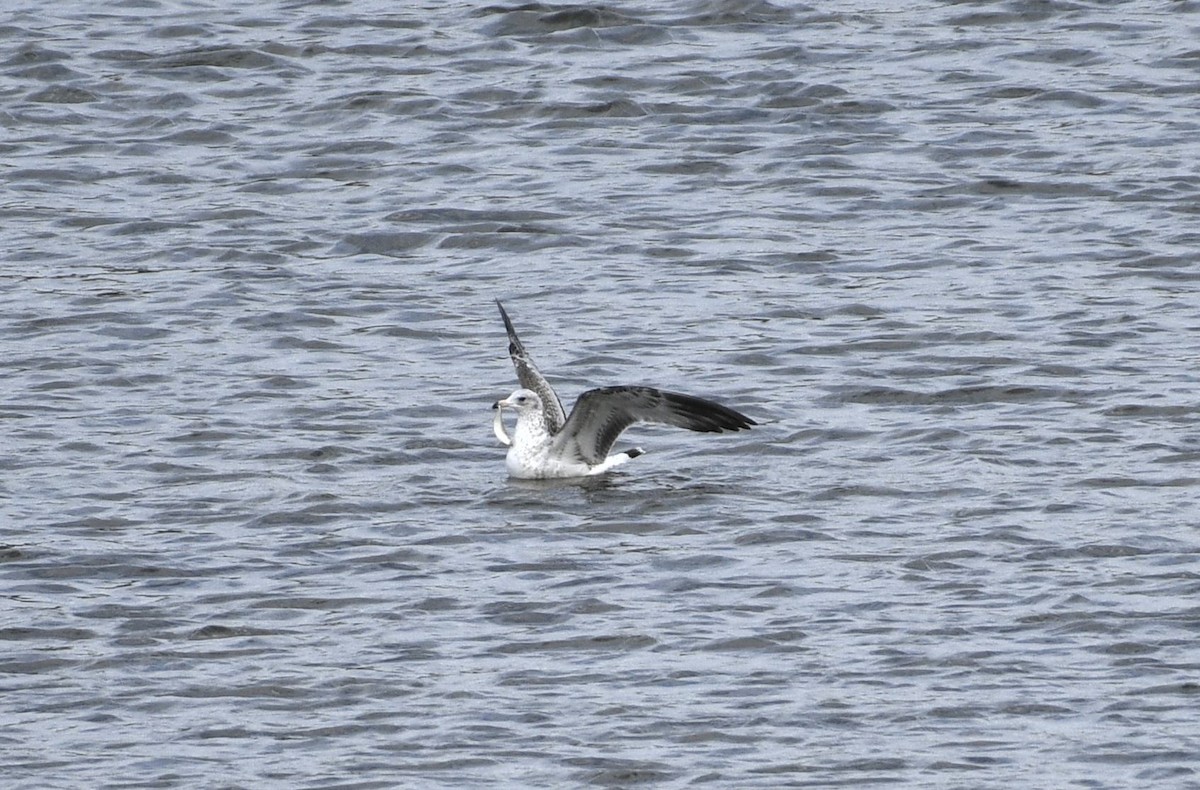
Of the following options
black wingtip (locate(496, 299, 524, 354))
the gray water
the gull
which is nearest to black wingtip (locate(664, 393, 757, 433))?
the gull

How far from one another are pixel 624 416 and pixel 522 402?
1.93 feet

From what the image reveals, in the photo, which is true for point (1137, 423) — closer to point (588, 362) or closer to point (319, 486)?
point (588, 362)

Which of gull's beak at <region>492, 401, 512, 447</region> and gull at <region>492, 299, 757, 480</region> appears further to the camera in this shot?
gull's beak at <region>492, 401, 512, 447</region>

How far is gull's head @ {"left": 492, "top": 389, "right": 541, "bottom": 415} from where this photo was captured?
1344 cm

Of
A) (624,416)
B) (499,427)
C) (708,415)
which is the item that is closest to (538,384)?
(499,427)

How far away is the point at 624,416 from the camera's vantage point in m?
13.3

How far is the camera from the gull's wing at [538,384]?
540 inches

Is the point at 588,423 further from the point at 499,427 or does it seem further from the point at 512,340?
the point at 512,340

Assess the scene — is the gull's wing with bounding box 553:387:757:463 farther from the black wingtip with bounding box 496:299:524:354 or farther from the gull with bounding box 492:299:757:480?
the black wingtip with bounding box 496:299:524:354

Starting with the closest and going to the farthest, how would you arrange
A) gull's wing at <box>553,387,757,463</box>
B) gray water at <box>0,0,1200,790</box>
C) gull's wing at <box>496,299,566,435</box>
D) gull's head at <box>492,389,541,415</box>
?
1. gray water at <box>0,0,1200,790</box>
2. gull's wing at <box>553,387,757,463</box>
3. gull's head at <box>492,389,541,415</box>
4. gull's wing at <box>496,299,566,435</box>

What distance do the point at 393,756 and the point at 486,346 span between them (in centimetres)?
667

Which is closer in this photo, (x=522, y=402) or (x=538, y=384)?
(x=522, y=402)

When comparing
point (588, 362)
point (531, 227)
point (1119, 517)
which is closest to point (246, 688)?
point (1119, 517)

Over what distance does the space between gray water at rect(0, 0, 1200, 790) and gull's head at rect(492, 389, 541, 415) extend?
15.7 inches
